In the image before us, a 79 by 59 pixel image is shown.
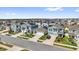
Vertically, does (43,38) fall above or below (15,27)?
below

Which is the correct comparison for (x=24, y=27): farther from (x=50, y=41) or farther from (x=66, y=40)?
(x=66, y=40)

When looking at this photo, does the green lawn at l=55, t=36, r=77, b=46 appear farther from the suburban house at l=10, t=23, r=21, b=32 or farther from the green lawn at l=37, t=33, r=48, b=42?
the suburban house at l=10, t=23, r=21, b=32

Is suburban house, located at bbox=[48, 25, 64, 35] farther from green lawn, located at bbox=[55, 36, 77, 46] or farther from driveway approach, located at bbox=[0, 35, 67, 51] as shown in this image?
driveway approach, located at bbox=[0, 35, 67, 51]

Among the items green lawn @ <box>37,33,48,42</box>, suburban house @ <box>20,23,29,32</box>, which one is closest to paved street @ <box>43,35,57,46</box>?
green lawn @ <box>37,33,48,42</box>

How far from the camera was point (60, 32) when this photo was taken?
2.04 meters

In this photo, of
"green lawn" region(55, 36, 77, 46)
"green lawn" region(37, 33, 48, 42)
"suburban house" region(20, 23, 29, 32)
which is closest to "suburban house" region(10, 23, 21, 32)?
"suburban house" region(20, 23, 29, 32)

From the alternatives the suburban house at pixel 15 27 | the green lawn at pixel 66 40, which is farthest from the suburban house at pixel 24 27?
the green lawn at pixel 66 40

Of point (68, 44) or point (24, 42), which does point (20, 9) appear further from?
point (68, 44)

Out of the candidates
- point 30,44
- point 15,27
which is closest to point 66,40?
point 30,44

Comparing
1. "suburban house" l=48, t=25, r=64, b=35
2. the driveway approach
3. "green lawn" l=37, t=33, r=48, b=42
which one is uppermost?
"suburban house" l=48, t=25, r=64, b=35

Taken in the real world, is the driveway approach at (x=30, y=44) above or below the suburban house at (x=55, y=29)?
below

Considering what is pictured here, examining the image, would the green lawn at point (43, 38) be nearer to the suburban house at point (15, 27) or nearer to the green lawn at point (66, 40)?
the green lawn at point (66, 40)

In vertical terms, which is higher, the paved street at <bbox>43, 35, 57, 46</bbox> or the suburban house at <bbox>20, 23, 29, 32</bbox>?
the suburban house at <bbox>20, 23, 29, 32</bbox>
